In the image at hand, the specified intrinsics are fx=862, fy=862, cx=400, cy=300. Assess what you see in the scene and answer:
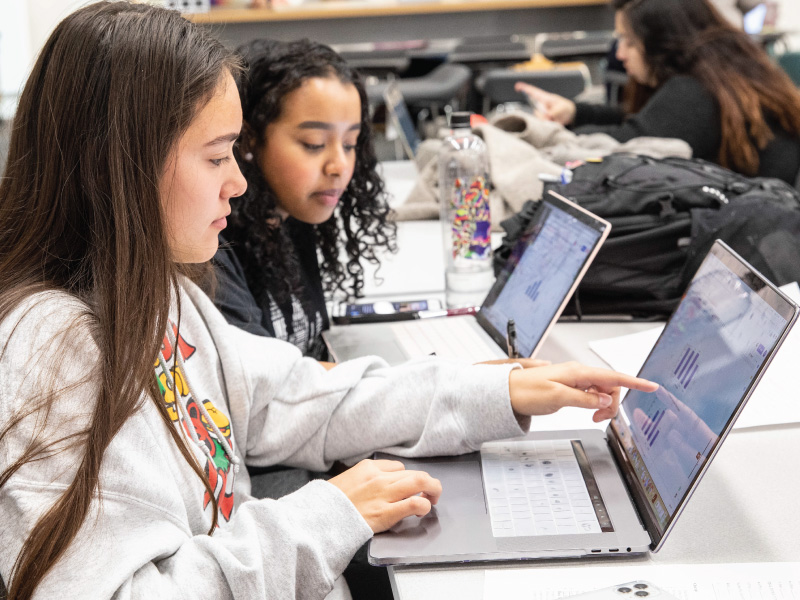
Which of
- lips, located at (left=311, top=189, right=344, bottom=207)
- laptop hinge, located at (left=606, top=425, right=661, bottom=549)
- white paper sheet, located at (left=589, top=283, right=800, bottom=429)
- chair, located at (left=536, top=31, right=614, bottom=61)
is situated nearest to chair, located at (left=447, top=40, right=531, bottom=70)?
Answer: chair, located at (left=536, top=31, right=614, bottom=61)

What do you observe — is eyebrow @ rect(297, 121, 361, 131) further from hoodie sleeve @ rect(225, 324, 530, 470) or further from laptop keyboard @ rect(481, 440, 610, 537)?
laptop keyboard @ rect(481, 440, 610, 537)

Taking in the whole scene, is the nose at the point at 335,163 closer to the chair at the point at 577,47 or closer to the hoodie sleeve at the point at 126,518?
the hoodie sleeve at the point at 126,518

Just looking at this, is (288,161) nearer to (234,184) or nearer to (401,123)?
(234,184)

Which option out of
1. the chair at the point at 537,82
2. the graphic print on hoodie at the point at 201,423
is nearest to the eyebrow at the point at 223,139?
the graphic print on hoodie at the point at 201,423

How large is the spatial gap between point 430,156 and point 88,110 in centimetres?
178

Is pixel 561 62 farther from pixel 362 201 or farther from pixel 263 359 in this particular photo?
pixel 263 359

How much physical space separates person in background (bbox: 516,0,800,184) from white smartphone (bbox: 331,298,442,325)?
1344 millimetres

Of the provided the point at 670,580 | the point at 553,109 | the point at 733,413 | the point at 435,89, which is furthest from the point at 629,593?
the point at 435,89

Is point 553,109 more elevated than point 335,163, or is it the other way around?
point 335,163

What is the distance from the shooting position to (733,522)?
2.90 feet

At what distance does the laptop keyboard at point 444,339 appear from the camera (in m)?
1.39

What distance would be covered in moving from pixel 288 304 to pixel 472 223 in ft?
1.34

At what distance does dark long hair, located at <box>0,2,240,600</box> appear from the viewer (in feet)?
2.56

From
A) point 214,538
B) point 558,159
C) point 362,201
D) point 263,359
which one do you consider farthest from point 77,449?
point 558,159
